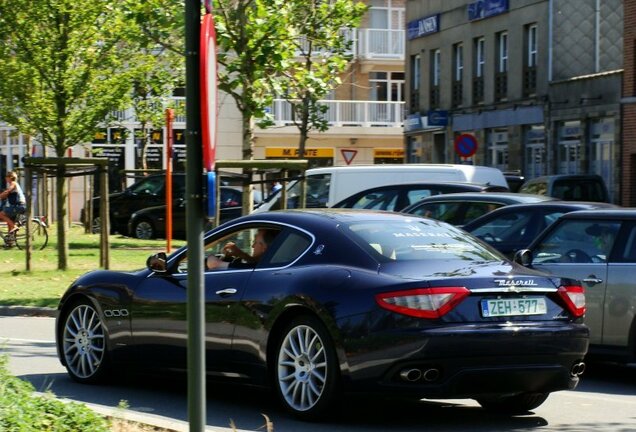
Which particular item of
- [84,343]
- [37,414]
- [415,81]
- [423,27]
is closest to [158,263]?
[84,343]

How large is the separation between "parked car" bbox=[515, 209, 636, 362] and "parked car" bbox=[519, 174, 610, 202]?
18.1m

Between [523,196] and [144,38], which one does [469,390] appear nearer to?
[523,196]

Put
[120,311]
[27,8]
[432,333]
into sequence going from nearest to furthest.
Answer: [432,333] < [120,311] < [27,8]

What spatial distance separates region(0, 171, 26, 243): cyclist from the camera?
32.6m

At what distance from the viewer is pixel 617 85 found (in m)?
41.6

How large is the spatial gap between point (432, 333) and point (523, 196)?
1034 cm

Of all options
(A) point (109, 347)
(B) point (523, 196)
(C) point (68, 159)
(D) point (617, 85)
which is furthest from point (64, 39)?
(D) point (617, 85)

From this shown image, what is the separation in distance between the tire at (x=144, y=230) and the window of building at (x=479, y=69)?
17936mm

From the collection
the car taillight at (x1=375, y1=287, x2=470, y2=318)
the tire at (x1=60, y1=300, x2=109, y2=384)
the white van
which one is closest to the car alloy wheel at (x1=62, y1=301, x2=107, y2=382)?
the tire at (x1=60, y1=300, x2=109, y2=384)

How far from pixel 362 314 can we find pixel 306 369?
63 centimetres

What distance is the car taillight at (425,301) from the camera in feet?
28.3

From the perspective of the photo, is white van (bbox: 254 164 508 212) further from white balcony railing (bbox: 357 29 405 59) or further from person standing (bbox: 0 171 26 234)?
white balcony railing (bbox: 357 29 405 59)

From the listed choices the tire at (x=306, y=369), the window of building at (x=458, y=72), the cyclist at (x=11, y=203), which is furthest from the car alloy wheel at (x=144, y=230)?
the tire at (x=306, y=369)

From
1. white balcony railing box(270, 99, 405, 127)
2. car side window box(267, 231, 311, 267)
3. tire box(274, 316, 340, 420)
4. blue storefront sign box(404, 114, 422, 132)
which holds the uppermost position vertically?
white balcony railing box(270, 99, 405, 127)
